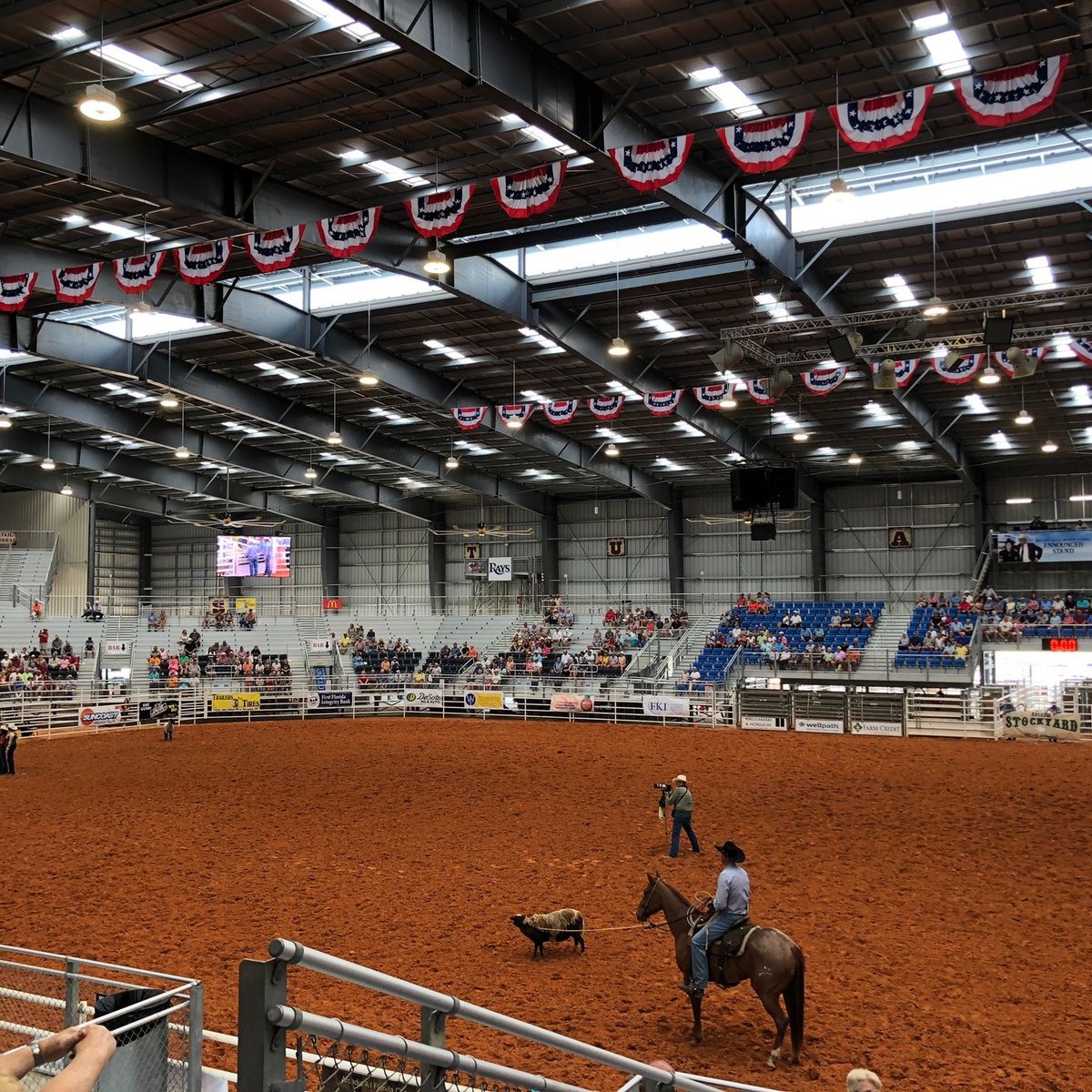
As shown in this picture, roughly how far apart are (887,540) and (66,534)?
1474 inches

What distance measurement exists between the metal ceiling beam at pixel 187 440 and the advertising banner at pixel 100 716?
893 cm

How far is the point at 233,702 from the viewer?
36.7 meters

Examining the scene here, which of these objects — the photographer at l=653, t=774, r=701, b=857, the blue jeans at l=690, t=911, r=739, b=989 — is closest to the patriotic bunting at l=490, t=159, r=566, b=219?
the photographer at l=653, t=774, r=701, b=857

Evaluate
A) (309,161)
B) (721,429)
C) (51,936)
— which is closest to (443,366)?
(721,429)

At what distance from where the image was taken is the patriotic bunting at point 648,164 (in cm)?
1391

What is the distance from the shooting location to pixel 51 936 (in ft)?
35.7

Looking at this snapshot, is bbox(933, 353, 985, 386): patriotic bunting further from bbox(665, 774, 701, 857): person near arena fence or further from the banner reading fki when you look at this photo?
the banner reading fki

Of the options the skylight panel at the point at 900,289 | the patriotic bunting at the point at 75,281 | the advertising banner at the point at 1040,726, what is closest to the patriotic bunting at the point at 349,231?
the patriotic bunting at the point at 75,281

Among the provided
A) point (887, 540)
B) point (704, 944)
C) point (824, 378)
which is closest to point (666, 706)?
point (824, 378)

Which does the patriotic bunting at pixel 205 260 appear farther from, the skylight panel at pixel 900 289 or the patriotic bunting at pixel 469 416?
the skylight panel at pixel 900 289

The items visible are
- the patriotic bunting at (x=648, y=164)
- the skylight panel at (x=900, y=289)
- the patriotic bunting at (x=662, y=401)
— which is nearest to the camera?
the patriotic bunting at (x=648, y=164)

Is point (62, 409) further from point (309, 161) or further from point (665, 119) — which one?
point (665, 119)

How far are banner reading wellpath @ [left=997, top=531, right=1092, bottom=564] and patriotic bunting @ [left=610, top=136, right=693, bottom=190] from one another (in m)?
31.0

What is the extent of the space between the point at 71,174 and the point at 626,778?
15056mm
